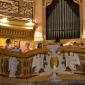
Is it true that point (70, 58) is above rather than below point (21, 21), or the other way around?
below

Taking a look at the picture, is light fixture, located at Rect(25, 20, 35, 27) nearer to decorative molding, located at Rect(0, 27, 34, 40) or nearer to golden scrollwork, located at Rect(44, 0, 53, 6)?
decorative molding, located at Rect(0, 27, 34, 40)

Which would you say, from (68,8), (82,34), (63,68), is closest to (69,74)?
(63,68)

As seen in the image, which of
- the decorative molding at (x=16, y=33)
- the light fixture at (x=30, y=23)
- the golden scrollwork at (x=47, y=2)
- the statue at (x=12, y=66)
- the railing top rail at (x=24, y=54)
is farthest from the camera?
the golden scrollwork at (x=47, y=2)

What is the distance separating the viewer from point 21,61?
1041 centimetres

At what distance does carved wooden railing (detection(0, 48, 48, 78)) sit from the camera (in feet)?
33.2

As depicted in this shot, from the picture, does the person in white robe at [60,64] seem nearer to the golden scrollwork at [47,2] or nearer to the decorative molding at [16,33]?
the decorative molding at [16,33]

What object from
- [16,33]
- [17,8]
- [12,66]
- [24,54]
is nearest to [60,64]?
[24,54]

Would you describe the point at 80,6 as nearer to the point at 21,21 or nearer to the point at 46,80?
the point at 21,21

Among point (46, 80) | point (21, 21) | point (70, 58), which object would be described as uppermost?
point (21, 21)

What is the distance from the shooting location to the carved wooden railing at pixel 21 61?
33.2ft

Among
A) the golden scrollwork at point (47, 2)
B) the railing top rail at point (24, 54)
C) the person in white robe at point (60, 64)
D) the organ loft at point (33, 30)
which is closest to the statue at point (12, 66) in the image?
the organ loft at point (33, 30)

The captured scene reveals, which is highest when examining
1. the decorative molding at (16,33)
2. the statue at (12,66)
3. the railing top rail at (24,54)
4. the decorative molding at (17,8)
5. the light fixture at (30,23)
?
the decorative molding at (17,8)

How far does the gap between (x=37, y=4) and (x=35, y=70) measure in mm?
4352

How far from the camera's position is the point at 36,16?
13.6 metres
